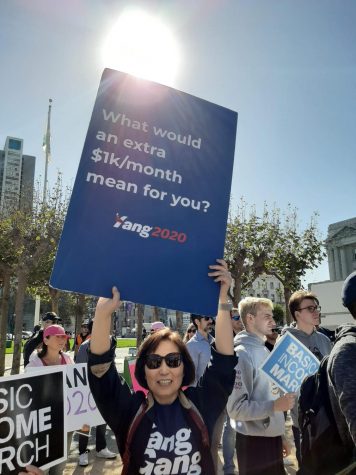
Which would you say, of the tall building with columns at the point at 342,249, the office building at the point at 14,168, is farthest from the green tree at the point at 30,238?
the tall building with columns at the point at 342,249

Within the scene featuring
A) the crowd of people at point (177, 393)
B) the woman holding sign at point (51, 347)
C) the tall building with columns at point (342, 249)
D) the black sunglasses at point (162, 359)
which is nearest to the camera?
the crowd of people at point (177, 393)

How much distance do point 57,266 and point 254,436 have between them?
261 cm

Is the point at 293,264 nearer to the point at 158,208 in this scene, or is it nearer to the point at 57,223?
the point at 57,223

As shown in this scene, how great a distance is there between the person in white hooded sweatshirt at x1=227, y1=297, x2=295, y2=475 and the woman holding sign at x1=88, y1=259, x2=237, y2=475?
1461 millimetres

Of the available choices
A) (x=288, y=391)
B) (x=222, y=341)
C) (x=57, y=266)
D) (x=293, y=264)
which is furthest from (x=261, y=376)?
(x=293, y=264)

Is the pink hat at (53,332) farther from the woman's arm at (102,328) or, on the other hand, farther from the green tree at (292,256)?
the green tree at (292,256)

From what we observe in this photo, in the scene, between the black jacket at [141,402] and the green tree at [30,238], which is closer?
the black jacket at [141,402]

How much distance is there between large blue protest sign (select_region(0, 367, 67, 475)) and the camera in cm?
267

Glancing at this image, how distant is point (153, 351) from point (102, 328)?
34 centimetres

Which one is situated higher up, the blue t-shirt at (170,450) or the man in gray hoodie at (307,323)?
the man in gray hoodie at (307,323)

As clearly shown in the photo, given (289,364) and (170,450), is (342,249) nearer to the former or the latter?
(289,364)

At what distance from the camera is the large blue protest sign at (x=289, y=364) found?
3.62m

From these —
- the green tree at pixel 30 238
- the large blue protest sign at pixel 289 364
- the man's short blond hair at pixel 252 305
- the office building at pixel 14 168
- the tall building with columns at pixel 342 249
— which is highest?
the office building at pixel 14 168

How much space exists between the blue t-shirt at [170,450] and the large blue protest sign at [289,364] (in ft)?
5.58
